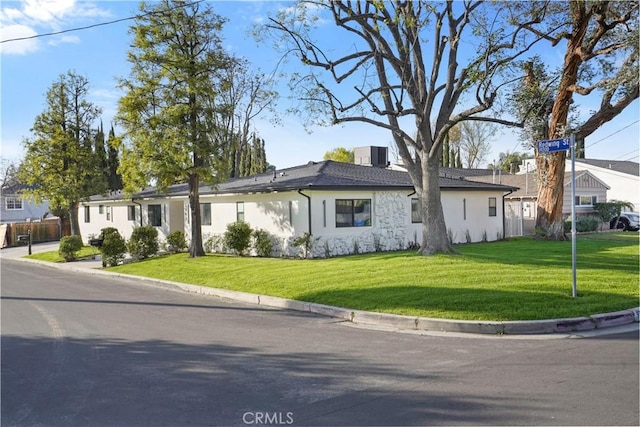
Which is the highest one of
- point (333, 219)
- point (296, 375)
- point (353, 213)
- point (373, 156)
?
point (373, 156)

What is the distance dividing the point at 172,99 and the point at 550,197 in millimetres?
17981

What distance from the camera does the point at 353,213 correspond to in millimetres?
20797

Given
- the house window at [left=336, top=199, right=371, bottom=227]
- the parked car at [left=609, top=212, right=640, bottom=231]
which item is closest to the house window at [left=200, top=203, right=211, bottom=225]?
the house window at [left=336, top=199, right=371, bottom=227]

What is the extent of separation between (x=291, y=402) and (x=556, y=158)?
22120mm

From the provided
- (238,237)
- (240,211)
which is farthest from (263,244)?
(240,211)

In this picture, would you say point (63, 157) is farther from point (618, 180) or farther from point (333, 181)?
point (618, 180)

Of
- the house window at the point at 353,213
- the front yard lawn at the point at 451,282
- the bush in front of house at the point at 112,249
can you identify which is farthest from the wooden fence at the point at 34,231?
the house window at the point at 353,213

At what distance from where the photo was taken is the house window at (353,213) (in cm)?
2042

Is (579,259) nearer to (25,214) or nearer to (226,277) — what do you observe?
(226,277)

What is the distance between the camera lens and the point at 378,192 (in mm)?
21547

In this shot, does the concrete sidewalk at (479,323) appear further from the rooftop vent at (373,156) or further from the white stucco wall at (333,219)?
the rooftop vent at (373,156)

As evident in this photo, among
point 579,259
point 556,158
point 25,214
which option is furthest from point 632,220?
point 25,214

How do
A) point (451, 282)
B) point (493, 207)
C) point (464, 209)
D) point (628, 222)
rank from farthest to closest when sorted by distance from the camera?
1. point (628, 222)
2. point (493, 207)
3. point (464, 209)
4. point (451, 282)

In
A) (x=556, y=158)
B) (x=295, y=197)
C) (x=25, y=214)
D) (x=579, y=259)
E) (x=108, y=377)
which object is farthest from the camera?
(x=25, y=214)
